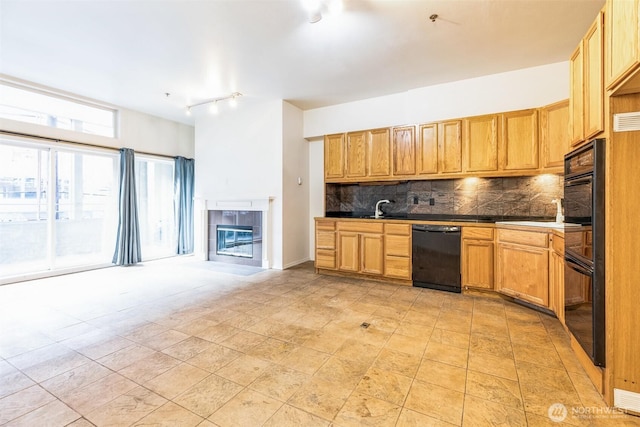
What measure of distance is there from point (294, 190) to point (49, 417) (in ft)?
13.7

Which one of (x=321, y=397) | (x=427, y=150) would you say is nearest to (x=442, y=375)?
(x=321, y=397)

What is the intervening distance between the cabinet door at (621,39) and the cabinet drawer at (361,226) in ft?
9.31

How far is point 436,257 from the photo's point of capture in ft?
12.4

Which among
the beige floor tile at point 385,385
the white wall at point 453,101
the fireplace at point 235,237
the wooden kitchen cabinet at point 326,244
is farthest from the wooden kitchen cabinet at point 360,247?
the beige floor tile at point 385,385

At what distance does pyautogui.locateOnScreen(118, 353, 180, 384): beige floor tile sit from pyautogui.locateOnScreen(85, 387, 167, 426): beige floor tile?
5.7 inches

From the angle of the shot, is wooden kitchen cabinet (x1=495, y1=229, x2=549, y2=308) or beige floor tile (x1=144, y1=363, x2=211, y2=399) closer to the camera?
beige floor tile (x1=144, y1=363, x2=211, y2=399)

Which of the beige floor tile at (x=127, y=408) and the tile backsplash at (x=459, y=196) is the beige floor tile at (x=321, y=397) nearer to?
the beige floor tile at (x=127, y=408)

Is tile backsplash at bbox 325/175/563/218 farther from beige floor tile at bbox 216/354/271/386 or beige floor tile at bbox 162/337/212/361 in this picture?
beige floor tile at bbox 216/354/271/386

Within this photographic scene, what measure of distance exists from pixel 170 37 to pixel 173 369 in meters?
3.23

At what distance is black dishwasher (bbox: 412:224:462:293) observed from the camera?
145 inches

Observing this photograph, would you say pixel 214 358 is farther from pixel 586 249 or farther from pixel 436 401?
pixel 586 249

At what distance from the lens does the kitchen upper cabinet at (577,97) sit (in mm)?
2088

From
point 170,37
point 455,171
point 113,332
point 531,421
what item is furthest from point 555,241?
point 170,37

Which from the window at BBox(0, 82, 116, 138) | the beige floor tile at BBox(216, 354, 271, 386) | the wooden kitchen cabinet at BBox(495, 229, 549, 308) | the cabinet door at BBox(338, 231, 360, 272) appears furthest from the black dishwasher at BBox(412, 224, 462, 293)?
the window at BBox(0, 82, 116, 138)
